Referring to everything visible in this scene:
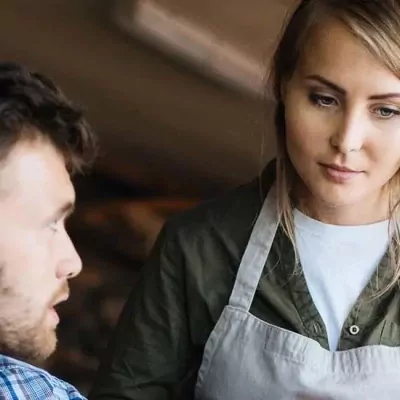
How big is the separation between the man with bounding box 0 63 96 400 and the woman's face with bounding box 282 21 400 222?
0.85 ft

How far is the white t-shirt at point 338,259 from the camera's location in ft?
3.57

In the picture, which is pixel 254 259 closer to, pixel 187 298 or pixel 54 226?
pixel 187 298

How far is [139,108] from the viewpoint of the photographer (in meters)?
1.58

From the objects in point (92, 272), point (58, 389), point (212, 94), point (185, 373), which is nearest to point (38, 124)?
point (58, 389)

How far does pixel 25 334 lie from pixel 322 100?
1.32ft

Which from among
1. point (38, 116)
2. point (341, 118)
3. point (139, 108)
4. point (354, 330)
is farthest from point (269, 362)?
point (139, 108)

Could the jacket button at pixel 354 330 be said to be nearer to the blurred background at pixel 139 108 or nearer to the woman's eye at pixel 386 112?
the woman's eye at pixel 386 112

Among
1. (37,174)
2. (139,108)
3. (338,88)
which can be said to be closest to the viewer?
(37,174)

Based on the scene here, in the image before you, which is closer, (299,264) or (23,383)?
(23,383)

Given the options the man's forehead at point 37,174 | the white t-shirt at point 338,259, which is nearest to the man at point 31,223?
the man's forehead at point 37,174

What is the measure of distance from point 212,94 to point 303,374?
602 mm

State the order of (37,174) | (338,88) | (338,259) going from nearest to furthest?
(37,174) < (338,88) < (338,259)

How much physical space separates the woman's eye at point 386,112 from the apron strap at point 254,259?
19cm

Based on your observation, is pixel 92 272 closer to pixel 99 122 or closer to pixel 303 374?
pixel 99 122
